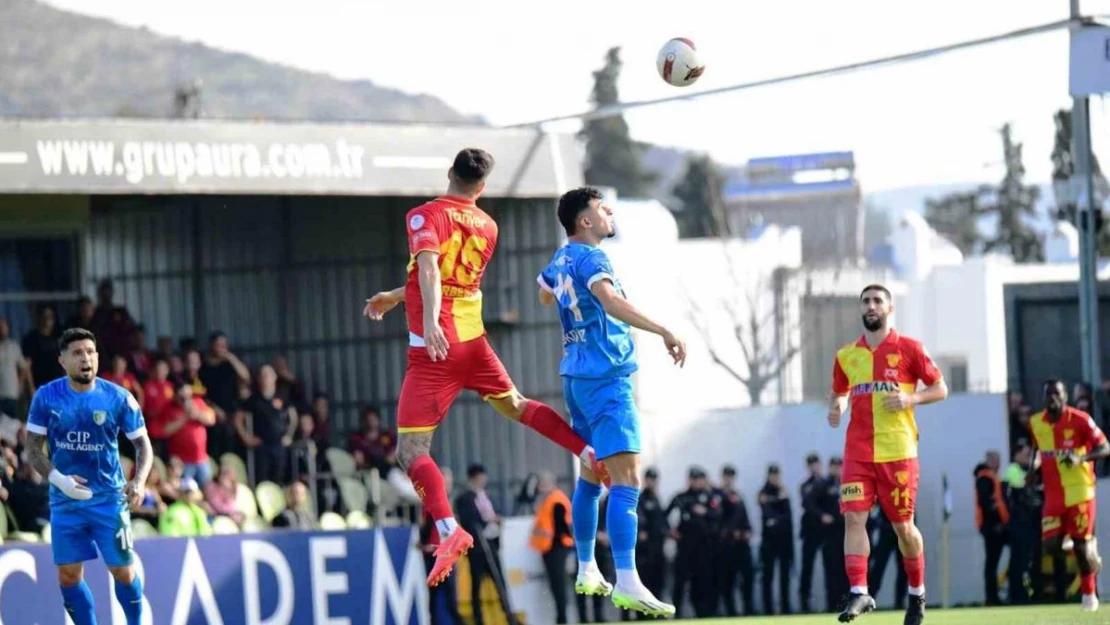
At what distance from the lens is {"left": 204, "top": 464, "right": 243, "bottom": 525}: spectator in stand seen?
803 inches

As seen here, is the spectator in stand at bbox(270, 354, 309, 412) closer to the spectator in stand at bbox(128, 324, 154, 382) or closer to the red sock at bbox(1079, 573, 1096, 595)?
the spectator in stand at bbox(128, 324, 154, 382)

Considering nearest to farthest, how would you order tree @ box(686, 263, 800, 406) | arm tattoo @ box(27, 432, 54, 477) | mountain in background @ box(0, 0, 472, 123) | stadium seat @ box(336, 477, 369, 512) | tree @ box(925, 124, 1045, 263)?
arm tattoo @ box(27, 432, 54, 477)
stadium seat @ box(336, 477, 369, 512)
tree @ box(686, 263, 800, 406)
tree @ box(925, 124, 1045, 263)
mountain in background @ box(0, 0, 472, 123)

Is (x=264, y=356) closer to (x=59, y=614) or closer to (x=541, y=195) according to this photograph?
(x=541, y=195)

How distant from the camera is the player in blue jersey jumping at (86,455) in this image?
13086 mm

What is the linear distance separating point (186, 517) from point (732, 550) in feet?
25.5

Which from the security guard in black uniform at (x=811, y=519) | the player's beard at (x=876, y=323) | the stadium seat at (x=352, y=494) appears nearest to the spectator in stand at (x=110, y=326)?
the stadium seat at (x=352, y=494)

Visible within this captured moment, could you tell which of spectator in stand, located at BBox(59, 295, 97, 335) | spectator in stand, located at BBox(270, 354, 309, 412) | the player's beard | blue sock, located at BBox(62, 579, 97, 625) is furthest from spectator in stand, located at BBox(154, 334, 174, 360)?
the player's beard

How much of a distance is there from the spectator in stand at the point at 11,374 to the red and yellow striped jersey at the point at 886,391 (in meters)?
10.5

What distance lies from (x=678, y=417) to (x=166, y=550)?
16.8 meters

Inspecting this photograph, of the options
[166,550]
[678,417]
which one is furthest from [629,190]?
[166,550]

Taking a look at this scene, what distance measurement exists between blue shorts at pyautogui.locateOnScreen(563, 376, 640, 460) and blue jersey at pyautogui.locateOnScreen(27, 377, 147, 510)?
3.33 m

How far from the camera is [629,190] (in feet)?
345

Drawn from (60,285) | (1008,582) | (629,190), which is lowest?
(1008,582)

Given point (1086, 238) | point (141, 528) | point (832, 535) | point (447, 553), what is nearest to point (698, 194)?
point (832, 535)
